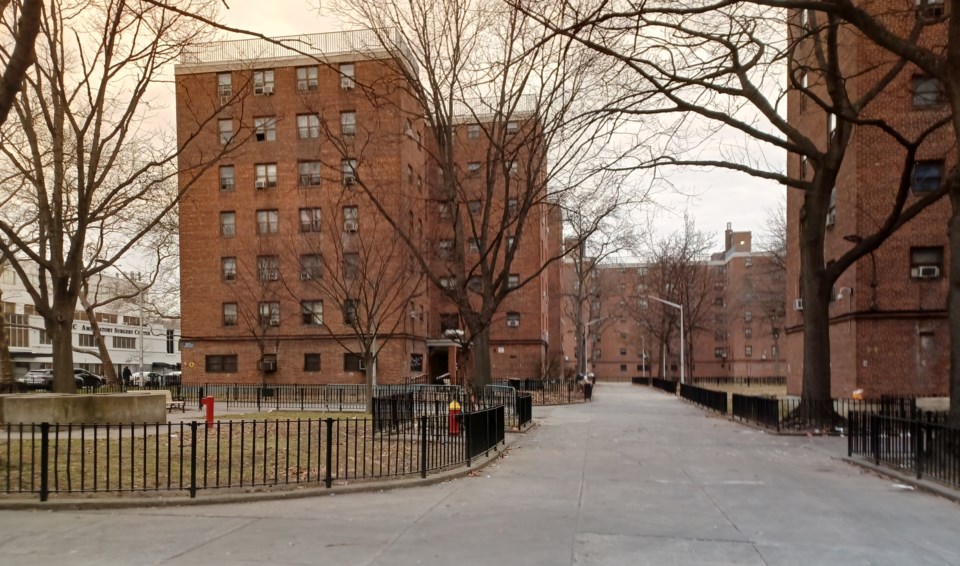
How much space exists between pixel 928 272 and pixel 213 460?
26223mm

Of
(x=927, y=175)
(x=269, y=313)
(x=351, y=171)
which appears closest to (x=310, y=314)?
(x=269, y=313)

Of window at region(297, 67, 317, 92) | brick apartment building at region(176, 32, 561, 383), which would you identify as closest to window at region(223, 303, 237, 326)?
brick apartment building at region(176, 32, 561, 383)

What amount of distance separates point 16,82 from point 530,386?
33.3m

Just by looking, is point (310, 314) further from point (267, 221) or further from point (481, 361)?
point (481, 361)

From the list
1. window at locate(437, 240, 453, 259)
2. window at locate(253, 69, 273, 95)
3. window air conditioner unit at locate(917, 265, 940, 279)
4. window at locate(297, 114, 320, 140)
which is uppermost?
window at locate(253, 69, 273, 95)

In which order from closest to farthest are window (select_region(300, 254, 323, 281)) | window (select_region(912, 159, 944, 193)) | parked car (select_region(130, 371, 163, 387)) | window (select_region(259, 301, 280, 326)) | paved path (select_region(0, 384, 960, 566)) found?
paved path (select_region(0, 384, 960, 566)) → window (select_region(912, 159, 944, 193)) → window (select_region(300, 254, 323, 281)) → window (select_region(259, 301, 280, 326)) → parked car (select_region(130, 371, 163, 387))

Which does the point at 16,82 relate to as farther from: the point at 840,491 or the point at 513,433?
the point at 513,433

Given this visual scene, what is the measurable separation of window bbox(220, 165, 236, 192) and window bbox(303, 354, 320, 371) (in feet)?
38.1

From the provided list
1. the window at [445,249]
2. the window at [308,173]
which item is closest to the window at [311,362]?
the window at [445,249]

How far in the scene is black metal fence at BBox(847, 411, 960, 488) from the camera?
427 inches

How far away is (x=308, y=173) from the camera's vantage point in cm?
4431

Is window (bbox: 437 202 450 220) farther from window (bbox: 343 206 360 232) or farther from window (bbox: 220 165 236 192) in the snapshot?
window (bbox: 220 165 236 192)

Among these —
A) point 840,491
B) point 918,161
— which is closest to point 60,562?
point 840,491

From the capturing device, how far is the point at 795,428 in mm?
20375
